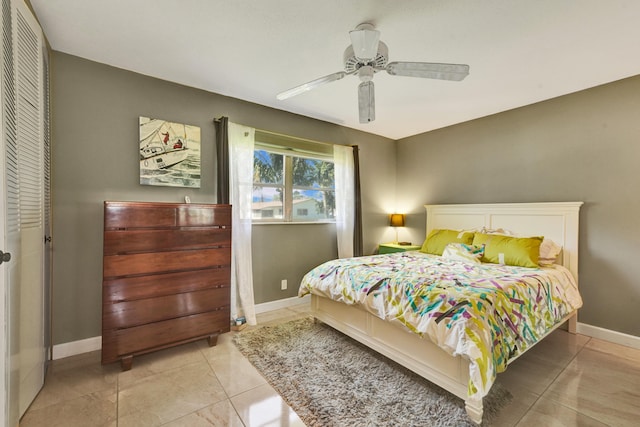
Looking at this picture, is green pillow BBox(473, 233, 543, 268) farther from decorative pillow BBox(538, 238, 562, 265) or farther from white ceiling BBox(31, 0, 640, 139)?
white ceiling BBox(31, 0, 640, 139)

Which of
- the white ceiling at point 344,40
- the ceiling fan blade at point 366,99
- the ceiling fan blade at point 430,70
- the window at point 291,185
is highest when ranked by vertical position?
the white ceiling at point 344,40

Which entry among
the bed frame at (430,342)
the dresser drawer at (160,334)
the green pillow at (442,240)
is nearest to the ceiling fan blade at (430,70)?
the bed frame at (430,342)

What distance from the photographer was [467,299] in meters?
1.72

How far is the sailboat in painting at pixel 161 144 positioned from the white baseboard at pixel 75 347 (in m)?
1.55

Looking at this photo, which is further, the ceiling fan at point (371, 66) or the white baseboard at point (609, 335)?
the white baseboard at point (609, 335)

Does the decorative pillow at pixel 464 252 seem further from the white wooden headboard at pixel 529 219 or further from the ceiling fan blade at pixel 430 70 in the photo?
the ceiling fan blade at pixel 430 70

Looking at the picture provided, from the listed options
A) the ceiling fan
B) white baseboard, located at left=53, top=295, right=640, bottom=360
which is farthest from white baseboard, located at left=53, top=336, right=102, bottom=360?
the ceiling fan

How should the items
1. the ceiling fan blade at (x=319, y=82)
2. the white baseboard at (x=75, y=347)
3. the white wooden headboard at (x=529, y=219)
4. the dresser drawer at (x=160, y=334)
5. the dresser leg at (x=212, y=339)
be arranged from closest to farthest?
the ceiling fan blade at (x=319, y=82) → the dresser drawer at (x=160, y=334) → the white baseboard at (x=75, y=347) → the dresser leg at (x=212, y=339) → the white wooden headboard at (x=529, y=219)

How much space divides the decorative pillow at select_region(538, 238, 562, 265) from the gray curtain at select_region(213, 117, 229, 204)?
10.8 ft

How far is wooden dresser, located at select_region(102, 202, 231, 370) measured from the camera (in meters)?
2.07

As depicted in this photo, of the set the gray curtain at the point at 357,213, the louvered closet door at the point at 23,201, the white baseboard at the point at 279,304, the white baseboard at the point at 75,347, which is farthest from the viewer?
the gray curtain at the point at 357,213

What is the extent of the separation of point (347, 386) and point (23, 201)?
7.52ft

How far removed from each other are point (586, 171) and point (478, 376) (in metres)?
2.62

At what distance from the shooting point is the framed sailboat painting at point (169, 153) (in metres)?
2.59
